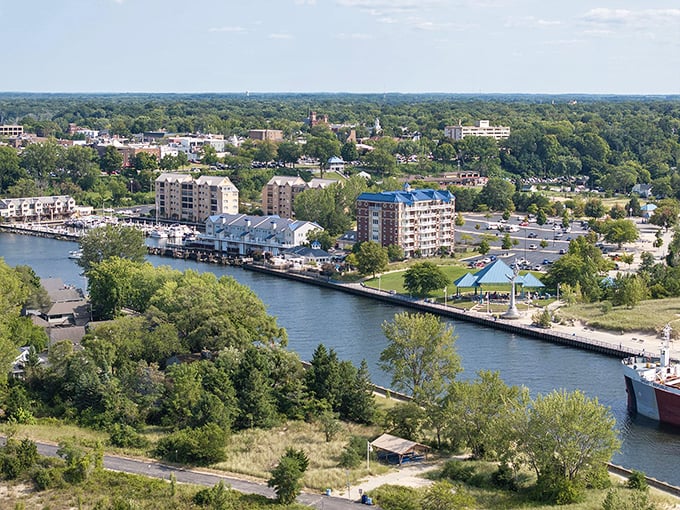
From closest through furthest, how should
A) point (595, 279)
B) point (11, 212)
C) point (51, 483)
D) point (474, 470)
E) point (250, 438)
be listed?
point (51, 483) → point (474, 470) → point (250, 438) → point (595, 279) → point (11, 212)

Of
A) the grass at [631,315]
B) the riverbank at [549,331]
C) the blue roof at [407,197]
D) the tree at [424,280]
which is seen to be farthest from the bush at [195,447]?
the blue roof at [407,197]

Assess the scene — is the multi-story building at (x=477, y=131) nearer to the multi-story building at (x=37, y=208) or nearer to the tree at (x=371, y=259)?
the multi-story building at (x=37, y=208)

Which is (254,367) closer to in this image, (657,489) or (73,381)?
(73,381)

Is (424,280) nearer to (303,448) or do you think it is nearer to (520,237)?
(520,237)

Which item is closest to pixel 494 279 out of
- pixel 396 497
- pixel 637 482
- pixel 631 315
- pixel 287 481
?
pixel 631 315

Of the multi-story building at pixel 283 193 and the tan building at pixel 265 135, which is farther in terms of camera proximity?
the tan building at pixel 265 135

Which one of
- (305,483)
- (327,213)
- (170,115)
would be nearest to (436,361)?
(305,483)
